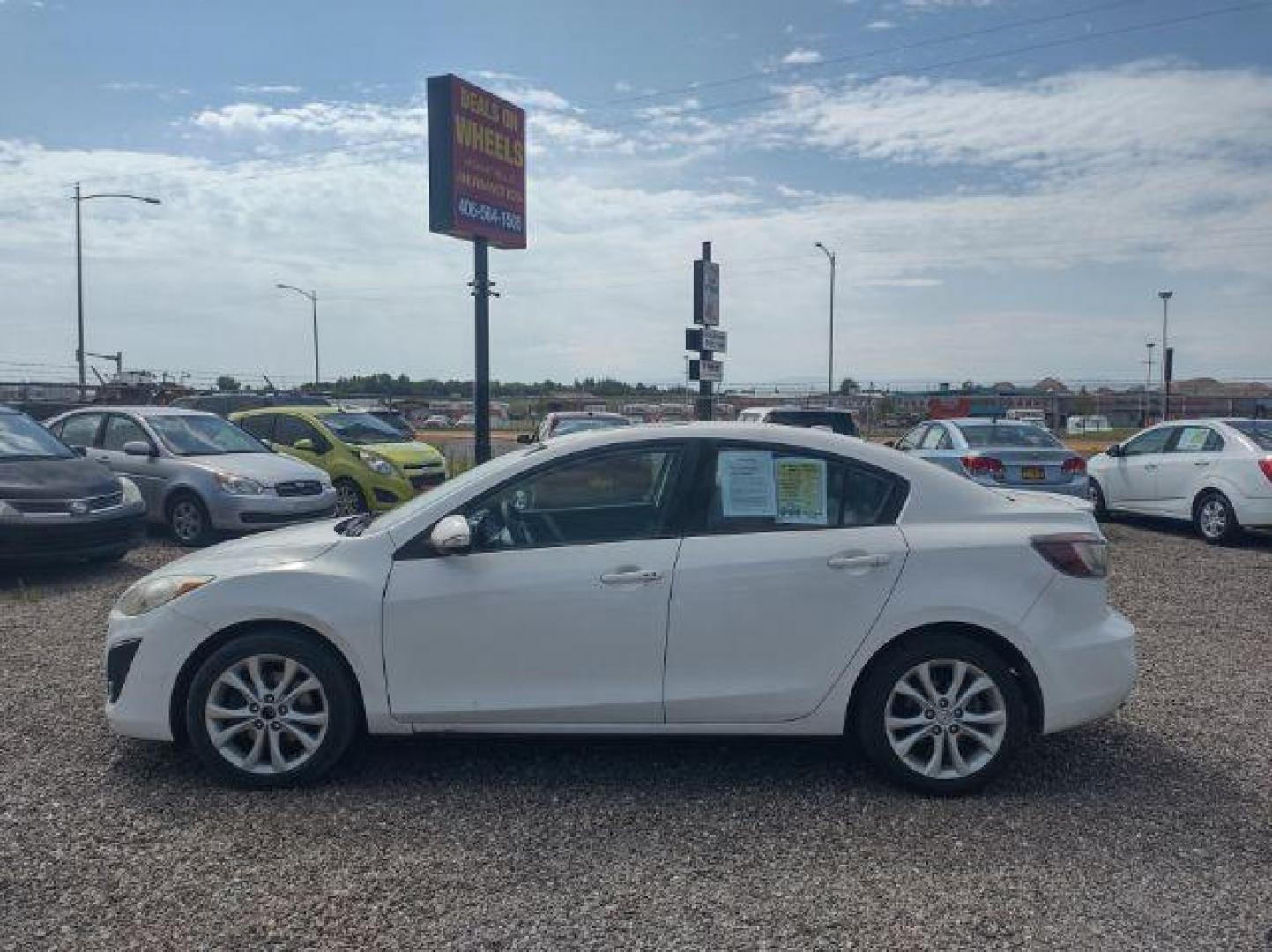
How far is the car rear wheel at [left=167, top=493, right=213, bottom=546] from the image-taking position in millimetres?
11586

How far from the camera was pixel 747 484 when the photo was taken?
15.4 feet

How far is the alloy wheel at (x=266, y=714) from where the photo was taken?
14.8ft

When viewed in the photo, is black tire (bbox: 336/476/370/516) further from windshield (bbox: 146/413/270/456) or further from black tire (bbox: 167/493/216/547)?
black tire (bbox: 167/493/216/547)

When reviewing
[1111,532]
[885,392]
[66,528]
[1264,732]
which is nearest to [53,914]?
[1264,732]

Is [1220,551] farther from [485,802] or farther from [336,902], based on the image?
[336,902]

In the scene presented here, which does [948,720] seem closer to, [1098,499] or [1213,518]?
[1213,518]

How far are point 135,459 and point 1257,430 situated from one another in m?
12.7

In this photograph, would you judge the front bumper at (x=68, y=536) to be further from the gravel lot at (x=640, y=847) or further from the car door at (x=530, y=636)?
the car door at (x=530, y=636)

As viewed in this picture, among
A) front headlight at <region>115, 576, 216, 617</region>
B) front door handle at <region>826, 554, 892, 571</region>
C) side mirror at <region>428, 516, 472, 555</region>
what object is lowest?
front headlight at <region>115, 576, 216, 617</region>

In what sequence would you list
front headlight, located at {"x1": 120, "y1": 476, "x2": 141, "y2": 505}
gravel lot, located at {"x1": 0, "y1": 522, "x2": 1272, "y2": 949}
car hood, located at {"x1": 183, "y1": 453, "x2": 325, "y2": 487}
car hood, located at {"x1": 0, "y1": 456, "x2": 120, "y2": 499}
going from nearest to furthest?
gravel lot, located at {"x1": 0, "y1": 522, "x2": 1272, "y2": 949}, car hood, located at {"x1": 0, "y1": 456, "x2": 120, "y2": 499}, front headlight, located at {"x1": 120, "y1": 476, "x2": 141, "y2": 505}, car hood, located at {"x1": 183, "y1": 453, "x2": 325, "y2": 487}

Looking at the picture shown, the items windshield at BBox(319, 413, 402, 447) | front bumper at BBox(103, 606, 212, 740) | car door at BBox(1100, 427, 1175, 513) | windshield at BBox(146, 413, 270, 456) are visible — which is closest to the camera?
front bumper at BBox(103, 606, 212, 740)

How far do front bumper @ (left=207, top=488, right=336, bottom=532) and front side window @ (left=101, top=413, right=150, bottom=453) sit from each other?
1.75 meters

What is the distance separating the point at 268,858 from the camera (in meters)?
3.94

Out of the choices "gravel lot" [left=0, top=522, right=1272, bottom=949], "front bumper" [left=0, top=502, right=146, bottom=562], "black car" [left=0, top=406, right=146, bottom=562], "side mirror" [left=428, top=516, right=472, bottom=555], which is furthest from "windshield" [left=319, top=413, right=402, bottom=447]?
"side mirror" [left=428, top=516, right=472, bottom=555]
